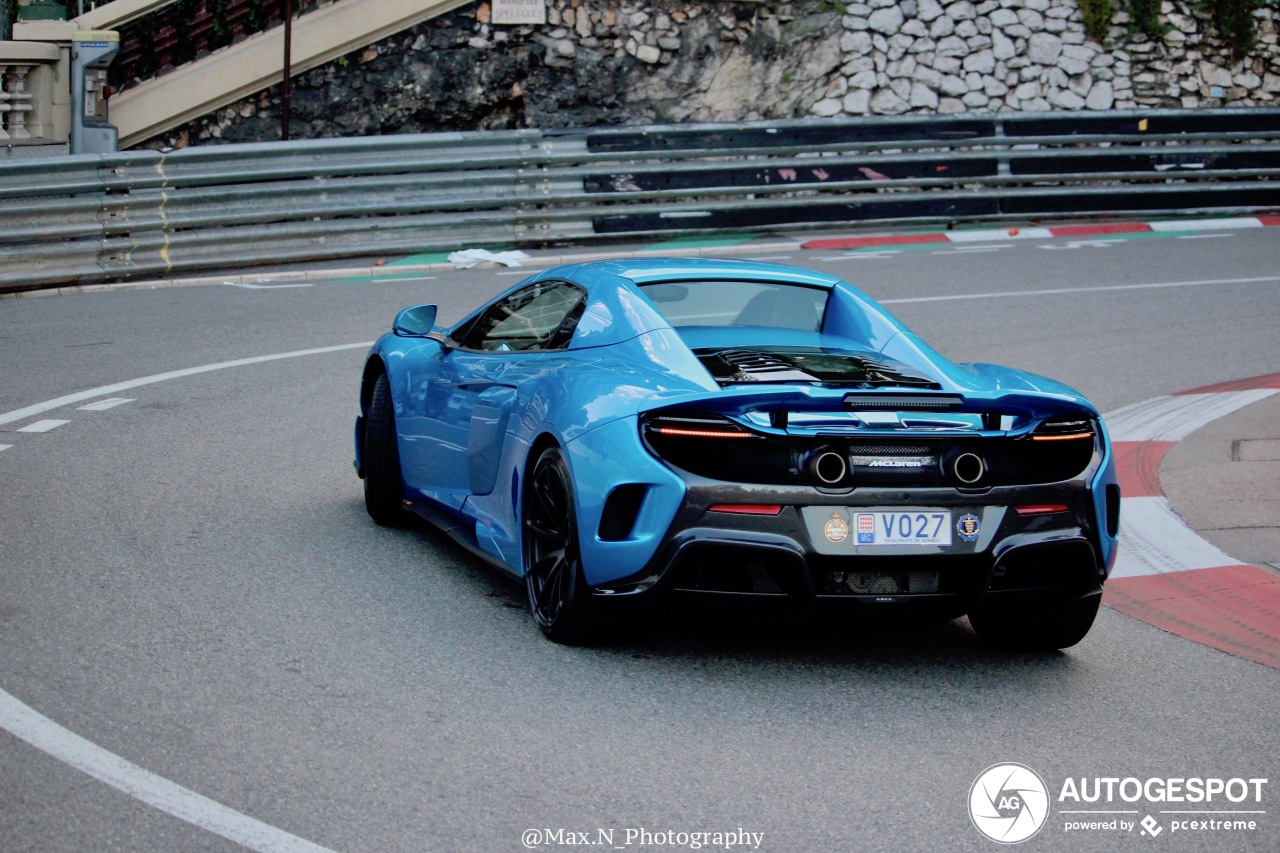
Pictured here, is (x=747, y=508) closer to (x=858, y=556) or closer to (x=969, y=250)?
(x=858, y=556)

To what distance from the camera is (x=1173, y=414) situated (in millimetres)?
9461

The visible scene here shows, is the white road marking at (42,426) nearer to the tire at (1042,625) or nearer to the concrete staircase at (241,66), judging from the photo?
the tire at (1042,625)

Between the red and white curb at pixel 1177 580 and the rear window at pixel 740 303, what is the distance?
158 centimetres

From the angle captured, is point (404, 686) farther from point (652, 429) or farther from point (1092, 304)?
point (1092, 304)

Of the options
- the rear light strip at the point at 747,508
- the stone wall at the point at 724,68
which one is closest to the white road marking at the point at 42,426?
the rear light strip at the point at 747,508

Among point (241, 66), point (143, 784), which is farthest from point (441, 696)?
point (241, 66)

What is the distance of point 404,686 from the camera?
5.00 m

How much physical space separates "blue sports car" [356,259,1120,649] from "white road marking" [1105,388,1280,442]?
3.49 meters

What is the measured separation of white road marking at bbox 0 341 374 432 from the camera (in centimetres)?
933

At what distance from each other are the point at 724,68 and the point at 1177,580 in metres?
16.1

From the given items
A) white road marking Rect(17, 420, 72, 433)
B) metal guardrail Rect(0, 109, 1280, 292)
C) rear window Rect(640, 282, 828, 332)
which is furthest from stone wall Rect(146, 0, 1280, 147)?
rear window Rect(640, 282, 828, 332)

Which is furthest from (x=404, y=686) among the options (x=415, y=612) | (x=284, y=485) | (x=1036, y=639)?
(x=284, y=485)

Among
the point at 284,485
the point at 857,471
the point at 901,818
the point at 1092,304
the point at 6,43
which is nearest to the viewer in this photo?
the point at 901,818

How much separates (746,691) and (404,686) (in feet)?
3.34
